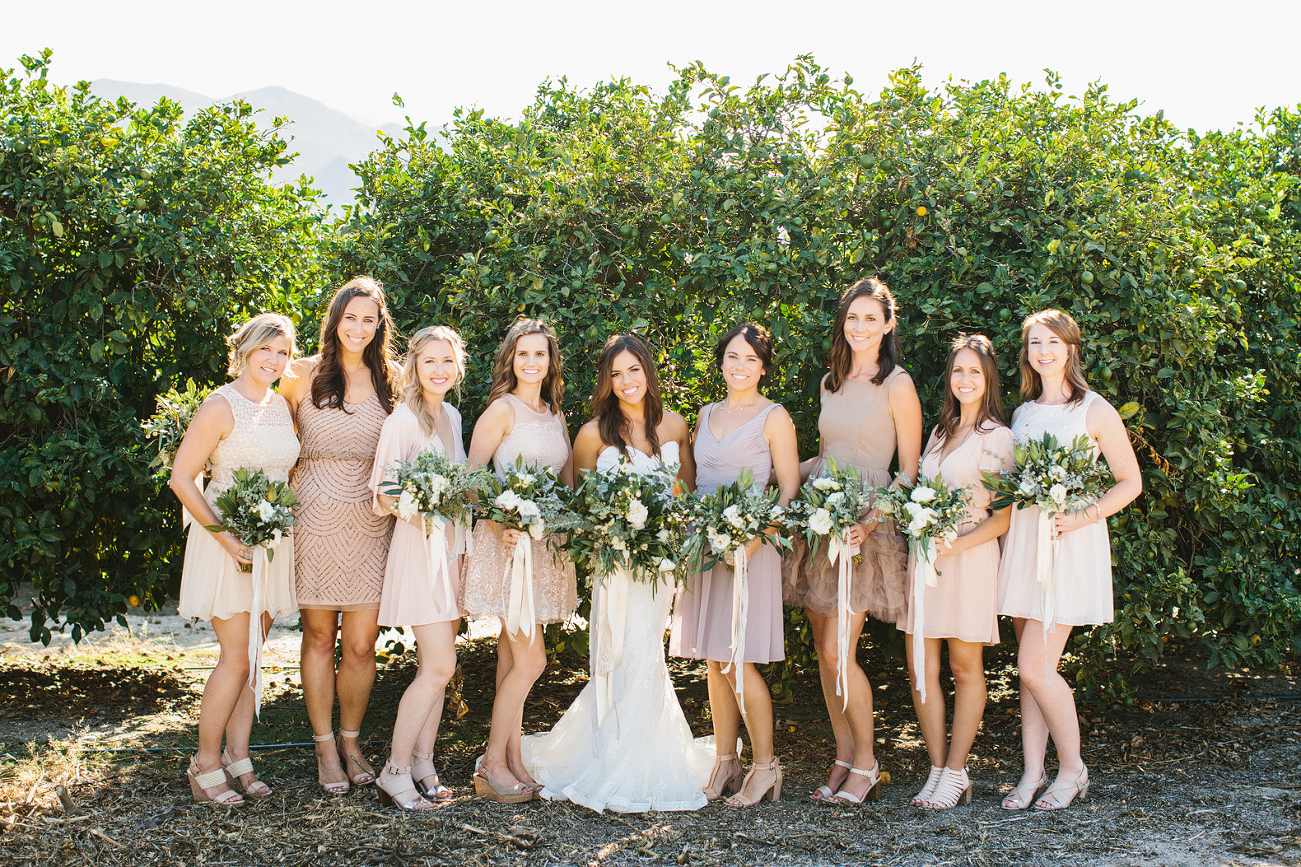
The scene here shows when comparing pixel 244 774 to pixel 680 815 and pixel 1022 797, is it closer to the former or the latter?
pixel 680 815

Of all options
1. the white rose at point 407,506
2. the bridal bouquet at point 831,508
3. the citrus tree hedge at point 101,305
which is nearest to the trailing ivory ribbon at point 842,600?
the bridal bouquet at point 831,508

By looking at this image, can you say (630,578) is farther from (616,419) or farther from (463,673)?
(463,673)

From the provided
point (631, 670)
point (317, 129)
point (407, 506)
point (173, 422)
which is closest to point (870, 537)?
point (631, 670)

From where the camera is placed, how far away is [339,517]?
Result: 4.33 meters

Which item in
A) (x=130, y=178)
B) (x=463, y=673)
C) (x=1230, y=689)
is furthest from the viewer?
(x=463, y=673)

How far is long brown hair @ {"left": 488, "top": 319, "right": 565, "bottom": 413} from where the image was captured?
4410 millimetres

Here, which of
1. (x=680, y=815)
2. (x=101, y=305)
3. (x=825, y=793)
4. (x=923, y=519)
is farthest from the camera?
(x=101, y=305)

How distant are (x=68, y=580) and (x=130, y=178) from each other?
2423mm

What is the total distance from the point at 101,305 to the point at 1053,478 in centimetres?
517

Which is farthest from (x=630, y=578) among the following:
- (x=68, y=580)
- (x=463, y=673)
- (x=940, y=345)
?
(x=68, y=580)

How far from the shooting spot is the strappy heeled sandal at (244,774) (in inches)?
171

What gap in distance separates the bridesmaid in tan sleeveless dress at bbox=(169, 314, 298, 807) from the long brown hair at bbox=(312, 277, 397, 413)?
167 mm

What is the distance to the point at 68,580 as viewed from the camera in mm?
5695

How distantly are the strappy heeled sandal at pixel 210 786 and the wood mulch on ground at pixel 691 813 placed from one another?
0.07 m
